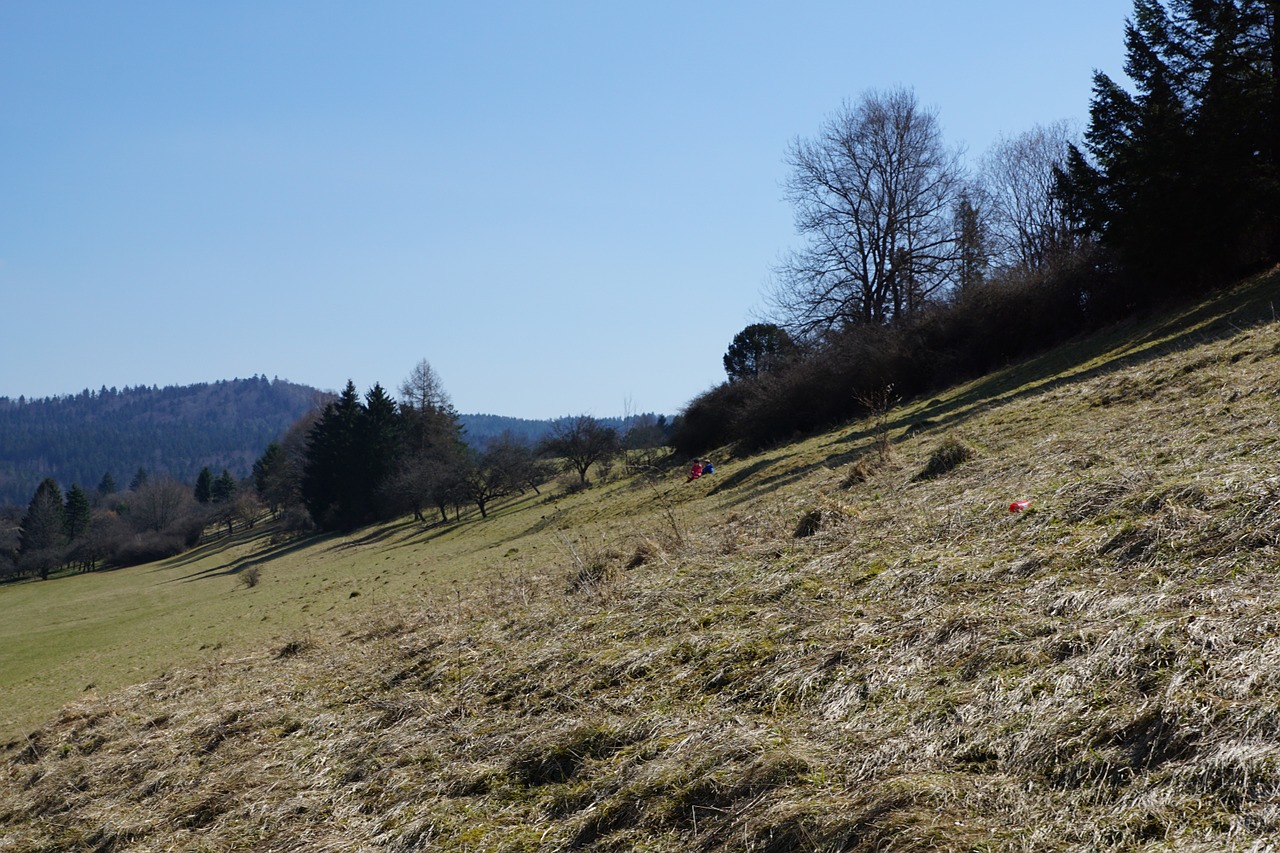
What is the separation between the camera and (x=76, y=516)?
304 feet

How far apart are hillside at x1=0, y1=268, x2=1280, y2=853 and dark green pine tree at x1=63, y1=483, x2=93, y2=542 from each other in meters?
95.3

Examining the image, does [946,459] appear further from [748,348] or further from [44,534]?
[44,534]

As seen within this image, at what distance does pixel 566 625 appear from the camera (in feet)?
25.2

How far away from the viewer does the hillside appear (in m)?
3.44

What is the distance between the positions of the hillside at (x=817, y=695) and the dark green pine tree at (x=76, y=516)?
95312mm

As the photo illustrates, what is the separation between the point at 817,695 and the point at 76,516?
10749 cm

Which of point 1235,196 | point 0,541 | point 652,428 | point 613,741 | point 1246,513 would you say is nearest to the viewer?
point 613,741

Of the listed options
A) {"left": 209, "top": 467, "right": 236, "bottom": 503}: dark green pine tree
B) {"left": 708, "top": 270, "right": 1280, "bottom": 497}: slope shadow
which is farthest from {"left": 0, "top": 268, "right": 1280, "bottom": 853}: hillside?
{"left": 209, "top": 467, "right": 236, "bottom": 503}: dark green pine tree

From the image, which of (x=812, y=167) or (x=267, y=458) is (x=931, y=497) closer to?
(x=812, y=167)

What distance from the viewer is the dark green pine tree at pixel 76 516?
298 ft

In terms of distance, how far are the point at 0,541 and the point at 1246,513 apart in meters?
110

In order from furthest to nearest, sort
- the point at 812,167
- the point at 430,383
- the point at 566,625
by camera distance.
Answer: the point at 430,383
the point at 812,167
the point at 566,625

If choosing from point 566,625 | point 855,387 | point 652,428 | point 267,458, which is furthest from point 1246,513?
point 267,458

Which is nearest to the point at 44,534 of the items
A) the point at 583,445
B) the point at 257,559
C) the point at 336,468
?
the point at 336,468
